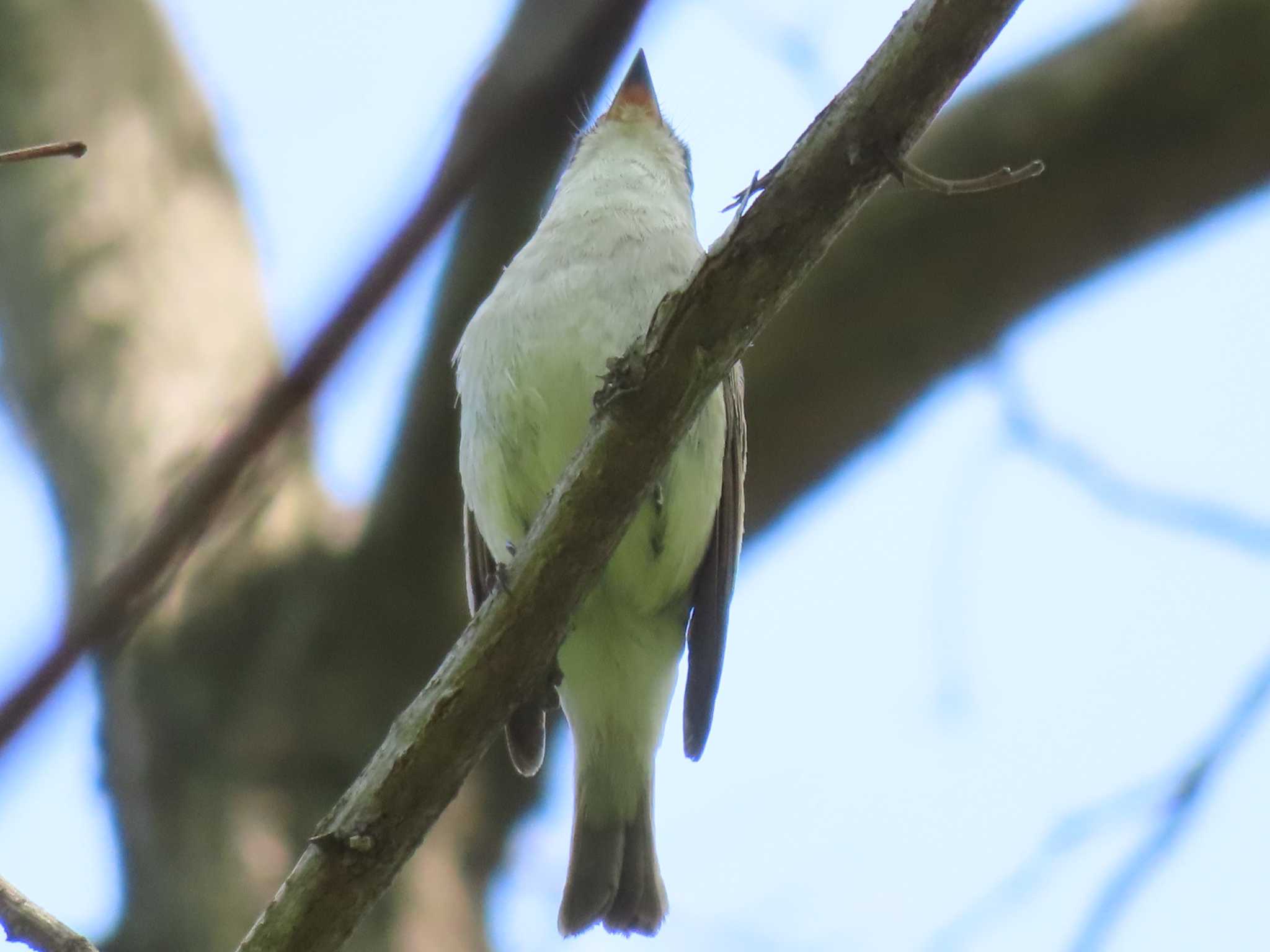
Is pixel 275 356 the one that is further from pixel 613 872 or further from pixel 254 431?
pixel 254 431

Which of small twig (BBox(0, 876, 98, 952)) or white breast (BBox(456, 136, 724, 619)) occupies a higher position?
white breast (BBox(456, 136, 724, 619))

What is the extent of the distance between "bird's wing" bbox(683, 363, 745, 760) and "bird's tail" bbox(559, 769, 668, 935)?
1.00 ft

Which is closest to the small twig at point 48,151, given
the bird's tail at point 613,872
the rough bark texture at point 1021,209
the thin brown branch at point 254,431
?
the thin brown branch at point 254,431

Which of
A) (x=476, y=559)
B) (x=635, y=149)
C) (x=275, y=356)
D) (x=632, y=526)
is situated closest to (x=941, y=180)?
(x=632, y=526)

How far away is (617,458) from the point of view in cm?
219

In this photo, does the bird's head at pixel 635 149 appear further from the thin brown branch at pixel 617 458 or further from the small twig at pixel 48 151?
the small twig at pixel 48 151

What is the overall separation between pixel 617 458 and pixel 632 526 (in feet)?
3.71

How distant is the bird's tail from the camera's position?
3.67 m

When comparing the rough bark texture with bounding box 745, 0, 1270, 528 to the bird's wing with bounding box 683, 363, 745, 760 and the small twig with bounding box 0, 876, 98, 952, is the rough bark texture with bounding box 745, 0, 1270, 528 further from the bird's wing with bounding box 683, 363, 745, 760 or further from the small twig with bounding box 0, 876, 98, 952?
the small twig with bounding box 0, 876, 98, 952

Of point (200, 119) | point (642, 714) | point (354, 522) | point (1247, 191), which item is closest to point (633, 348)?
point (642, 714)

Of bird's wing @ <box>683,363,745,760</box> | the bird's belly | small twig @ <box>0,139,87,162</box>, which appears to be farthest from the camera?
bird's wing @ <box>683,363,745,760</box>

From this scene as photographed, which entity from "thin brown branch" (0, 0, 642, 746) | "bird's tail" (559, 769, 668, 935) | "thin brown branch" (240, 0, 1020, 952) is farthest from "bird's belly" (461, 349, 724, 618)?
"thin brown branch" (0, 0, 642, 746)

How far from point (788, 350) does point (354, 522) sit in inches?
52.0

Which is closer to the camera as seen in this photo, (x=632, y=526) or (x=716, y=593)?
(x=632, y=526)
